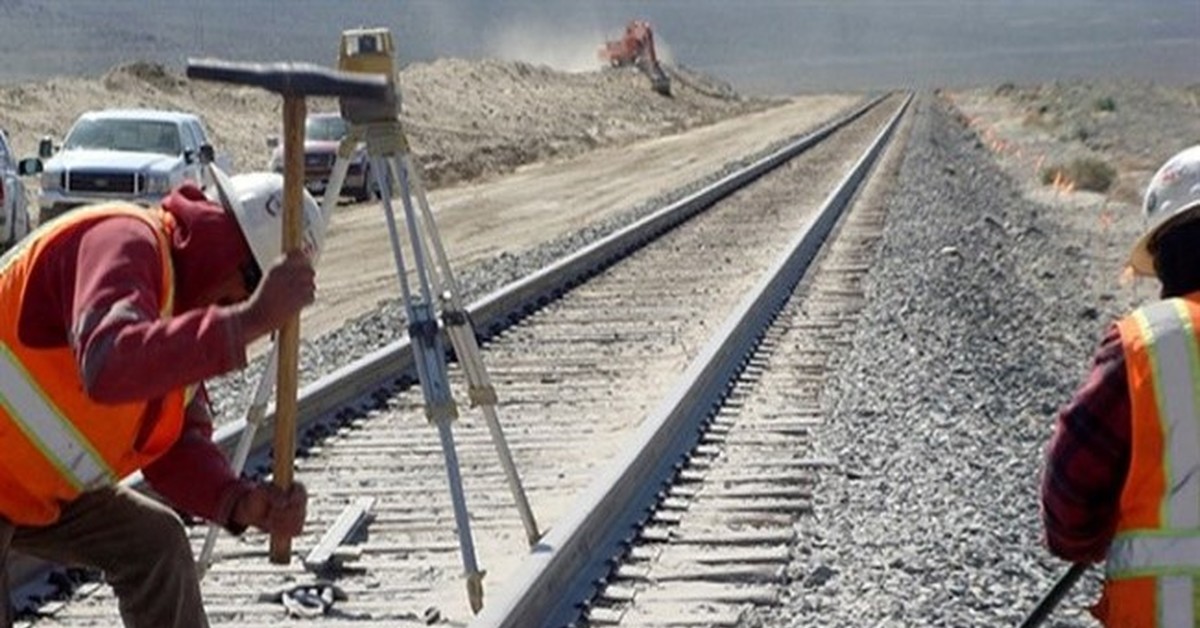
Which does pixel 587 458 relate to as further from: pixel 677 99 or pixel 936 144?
pixel 677 99

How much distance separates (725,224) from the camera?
86.9ft

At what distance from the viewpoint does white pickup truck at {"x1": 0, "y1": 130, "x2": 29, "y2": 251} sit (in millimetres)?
22917

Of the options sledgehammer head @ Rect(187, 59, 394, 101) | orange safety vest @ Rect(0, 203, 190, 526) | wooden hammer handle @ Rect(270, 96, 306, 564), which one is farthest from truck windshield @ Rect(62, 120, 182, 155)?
orange safety vest @ Rect(0, 203, 190, 526)

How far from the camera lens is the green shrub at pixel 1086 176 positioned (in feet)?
125

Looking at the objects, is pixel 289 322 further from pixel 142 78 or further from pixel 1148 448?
pixel 142 78

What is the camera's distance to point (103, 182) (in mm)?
25938

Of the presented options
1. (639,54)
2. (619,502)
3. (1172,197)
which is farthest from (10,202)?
(639,54)

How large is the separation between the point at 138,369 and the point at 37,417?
485mm

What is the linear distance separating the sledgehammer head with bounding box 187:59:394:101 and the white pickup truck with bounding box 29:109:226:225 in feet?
65.5

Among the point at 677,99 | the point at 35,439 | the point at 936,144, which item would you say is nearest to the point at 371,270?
the point at 35,439

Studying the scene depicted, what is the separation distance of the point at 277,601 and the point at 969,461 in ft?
12.3

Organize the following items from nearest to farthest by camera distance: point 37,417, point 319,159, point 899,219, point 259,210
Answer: point 37,417 → point 259,210 → point 899,219 → point 319,159

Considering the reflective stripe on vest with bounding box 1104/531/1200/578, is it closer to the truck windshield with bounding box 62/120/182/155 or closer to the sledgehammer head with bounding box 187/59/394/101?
the sledgehammer head with bounding box 187/59/394/101

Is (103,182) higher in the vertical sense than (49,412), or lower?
lower
